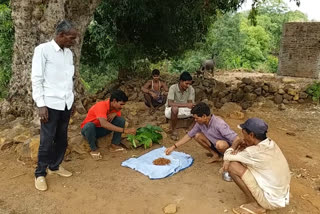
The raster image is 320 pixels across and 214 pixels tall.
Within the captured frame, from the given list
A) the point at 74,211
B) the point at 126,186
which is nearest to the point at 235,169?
the point at 126,186

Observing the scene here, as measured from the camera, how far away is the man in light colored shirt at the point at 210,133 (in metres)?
3.67

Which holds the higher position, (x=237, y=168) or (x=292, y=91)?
(x=292, y=91)

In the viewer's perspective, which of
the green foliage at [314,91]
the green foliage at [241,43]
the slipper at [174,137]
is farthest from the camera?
the green foliage at [241,43]

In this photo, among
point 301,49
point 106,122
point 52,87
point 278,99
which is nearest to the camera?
point 52,87

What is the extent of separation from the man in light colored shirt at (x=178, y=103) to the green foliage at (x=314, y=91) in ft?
13.1

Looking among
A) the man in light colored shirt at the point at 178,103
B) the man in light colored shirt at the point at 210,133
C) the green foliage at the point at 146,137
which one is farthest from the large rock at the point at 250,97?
the man in light colored shirt at the point at 210,133

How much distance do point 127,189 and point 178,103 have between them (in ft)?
6.49

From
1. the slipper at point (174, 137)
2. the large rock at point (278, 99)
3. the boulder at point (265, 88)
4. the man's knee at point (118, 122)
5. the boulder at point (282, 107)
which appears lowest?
the slipper at point (174, 137)

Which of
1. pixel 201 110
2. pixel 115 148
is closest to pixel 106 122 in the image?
pixel 115 148

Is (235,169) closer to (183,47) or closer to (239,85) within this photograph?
(239,85)

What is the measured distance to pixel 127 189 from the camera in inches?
135

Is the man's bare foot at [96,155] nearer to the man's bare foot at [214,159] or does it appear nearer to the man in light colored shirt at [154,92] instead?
the man's bare foot at [214,159]

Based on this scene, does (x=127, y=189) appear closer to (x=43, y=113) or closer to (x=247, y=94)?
(x=43, y=113)

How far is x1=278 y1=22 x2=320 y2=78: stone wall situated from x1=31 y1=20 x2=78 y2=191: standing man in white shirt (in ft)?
27.6
